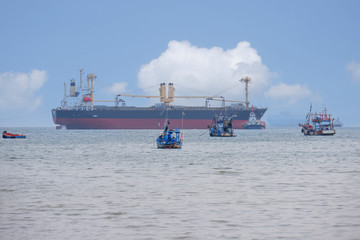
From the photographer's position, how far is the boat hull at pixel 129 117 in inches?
6860

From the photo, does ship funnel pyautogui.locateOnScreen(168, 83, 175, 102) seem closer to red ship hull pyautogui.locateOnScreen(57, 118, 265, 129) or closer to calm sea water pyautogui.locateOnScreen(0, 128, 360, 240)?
red ship hull pyautogui.locateOnScreen(57, 118, 265, 129)

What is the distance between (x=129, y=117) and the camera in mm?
176375

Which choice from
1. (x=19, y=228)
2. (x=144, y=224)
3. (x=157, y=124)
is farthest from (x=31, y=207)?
(x=157, y=124)

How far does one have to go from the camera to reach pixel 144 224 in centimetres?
1655

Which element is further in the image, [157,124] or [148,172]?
[157,124]

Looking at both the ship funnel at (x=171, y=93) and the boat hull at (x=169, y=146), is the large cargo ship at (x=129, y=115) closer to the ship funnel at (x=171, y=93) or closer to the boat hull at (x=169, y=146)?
the ship funnel at (x=171, y=93)

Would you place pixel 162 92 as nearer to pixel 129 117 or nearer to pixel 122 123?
pixel 129 117

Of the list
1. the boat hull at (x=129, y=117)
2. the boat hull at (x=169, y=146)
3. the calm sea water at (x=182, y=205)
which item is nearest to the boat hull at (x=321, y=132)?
the boat hull at (x=129, y=117)

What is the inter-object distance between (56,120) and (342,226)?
169846 mm

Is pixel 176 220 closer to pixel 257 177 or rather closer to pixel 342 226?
pixel 342 226

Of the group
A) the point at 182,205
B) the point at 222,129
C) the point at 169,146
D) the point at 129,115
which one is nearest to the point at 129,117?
the point at 129,115

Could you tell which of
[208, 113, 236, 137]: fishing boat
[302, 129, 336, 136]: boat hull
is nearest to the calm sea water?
[208, 113, 236, 137]: fishing boat

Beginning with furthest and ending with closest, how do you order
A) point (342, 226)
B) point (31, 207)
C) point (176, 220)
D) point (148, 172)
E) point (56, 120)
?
point (56, 120) → point (148, 172) → point (31, 207) → point (176, 220) → point (342, 226)

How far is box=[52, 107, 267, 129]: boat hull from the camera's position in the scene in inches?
6860
